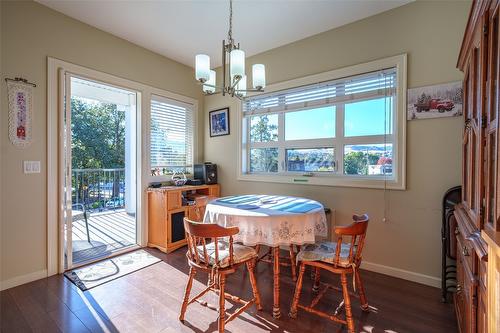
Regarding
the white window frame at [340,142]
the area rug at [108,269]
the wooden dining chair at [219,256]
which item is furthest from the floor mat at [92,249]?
the white window frame at [340,142]

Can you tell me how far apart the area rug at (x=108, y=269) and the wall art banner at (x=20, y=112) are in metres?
1.39

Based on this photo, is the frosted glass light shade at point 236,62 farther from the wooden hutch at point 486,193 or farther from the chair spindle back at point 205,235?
the wooden hutch at point 486,193

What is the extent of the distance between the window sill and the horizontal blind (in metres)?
0.91

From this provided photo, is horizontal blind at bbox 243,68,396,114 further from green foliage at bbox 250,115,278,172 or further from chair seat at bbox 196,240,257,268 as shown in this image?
chair seat at bbox 196,240,257,268

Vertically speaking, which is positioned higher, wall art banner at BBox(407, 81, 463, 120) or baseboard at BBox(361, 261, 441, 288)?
wall art banner at BBox(407, 81, 463, 120)

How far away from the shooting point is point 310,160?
3.18 meters

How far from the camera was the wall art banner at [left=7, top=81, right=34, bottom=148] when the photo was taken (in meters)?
2.25

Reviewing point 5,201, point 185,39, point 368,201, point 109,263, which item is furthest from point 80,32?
point 368,201

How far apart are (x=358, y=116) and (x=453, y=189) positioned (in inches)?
45.4

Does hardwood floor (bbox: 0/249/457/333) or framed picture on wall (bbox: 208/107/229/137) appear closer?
hardwood floor (bbox: 0/249/457/333)

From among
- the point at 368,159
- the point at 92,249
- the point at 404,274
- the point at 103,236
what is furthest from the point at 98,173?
the point at 404,274

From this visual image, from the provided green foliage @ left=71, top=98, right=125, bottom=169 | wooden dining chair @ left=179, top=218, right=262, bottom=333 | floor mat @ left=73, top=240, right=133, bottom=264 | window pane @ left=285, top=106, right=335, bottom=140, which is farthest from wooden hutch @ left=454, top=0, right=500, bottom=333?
green foliage @ left=71, top=98, right=125, bottom=169

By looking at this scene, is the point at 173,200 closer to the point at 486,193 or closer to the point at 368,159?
the point at 368,159

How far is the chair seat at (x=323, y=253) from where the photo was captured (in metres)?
1.72
